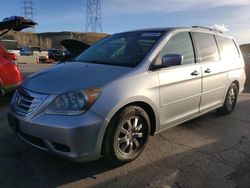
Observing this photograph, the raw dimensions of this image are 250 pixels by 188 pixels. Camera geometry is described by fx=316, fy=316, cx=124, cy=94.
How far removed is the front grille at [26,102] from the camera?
11.4 feet

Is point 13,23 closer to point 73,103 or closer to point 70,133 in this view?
point 73,103

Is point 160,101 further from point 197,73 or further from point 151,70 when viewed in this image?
point 197,73

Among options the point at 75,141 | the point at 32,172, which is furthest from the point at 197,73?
the point at 32,172

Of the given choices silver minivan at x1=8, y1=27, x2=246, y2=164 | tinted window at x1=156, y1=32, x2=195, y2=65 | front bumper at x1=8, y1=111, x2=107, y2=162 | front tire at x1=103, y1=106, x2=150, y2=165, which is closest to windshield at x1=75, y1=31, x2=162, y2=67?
silver minivan at x1=8, y1=27, x2=246, y2=164

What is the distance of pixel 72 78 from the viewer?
3.70 meters

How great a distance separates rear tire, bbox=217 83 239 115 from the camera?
6.24 metres

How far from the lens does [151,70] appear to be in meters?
4.06

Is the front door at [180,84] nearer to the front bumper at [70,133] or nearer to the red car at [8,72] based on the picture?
the front bumper at [70,133]

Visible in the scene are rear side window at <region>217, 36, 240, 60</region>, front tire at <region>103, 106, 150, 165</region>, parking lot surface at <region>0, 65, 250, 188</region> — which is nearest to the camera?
parking lot surface at <region>0, 65, 250, 188</region>

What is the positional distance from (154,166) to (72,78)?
1.45 m

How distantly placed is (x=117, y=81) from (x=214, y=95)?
250 centimetres

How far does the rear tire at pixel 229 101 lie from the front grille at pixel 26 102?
3.97 metres

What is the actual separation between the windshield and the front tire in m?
0.69

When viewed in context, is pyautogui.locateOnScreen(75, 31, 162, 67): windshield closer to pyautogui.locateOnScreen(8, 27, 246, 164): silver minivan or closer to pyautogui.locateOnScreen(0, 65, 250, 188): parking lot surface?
pyautogui.locateOnScreen(8, 27, 246, 164): silver minivan
